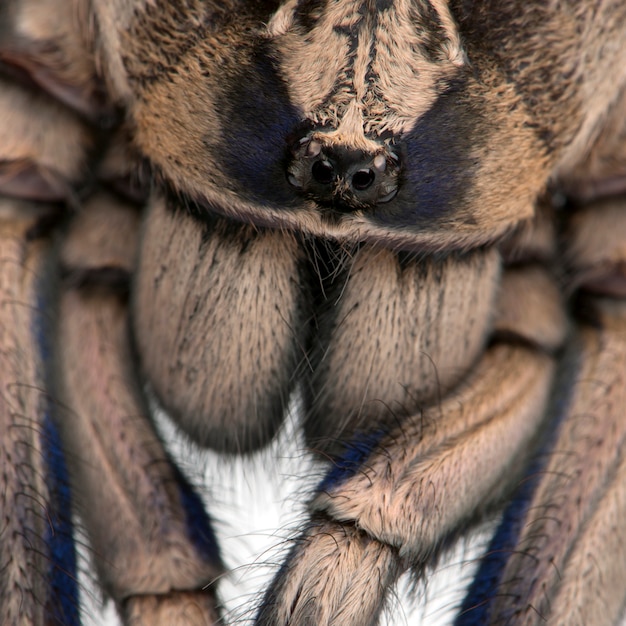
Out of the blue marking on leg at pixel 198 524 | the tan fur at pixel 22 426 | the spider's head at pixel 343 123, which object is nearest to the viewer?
the spider's head at pixel 343 123

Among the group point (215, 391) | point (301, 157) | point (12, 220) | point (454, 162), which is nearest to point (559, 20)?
point (454, 162)

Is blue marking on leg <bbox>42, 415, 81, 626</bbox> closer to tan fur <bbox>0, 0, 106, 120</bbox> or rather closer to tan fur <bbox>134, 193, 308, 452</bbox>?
tan fur <bbox>134, 193, 308, 452</bbox>

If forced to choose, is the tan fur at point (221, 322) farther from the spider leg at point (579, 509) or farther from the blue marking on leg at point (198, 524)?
the spider leg at point (579, 509)

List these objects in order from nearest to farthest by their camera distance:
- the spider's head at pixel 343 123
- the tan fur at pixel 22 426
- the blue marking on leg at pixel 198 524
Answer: the spider's head at pixel 343 123 < the tan fur at pixel 22 426 < the blue marking on leg at pixel 198 524

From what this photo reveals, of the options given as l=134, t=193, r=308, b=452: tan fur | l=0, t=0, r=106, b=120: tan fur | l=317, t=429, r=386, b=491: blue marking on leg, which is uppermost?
l=0, t=0, r=106, b=120: tan fur

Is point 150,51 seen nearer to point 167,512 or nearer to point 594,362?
point 167,512

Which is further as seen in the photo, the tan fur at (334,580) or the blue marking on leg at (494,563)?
the blue marking on leg at (494,563)

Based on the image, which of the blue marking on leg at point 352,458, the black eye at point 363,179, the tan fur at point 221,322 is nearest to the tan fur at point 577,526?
the blue marking on leg at point 352,458

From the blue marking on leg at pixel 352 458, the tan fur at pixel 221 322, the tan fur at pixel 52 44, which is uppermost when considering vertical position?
the tan fur at pixel 52 44

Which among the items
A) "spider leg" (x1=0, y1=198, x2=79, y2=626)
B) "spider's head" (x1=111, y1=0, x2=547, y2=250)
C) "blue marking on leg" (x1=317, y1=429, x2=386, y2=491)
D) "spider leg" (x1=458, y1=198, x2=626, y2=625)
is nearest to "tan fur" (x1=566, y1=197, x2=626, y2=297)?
"spider leg" (x1=458, y1=198, x2=626, y2=625)
